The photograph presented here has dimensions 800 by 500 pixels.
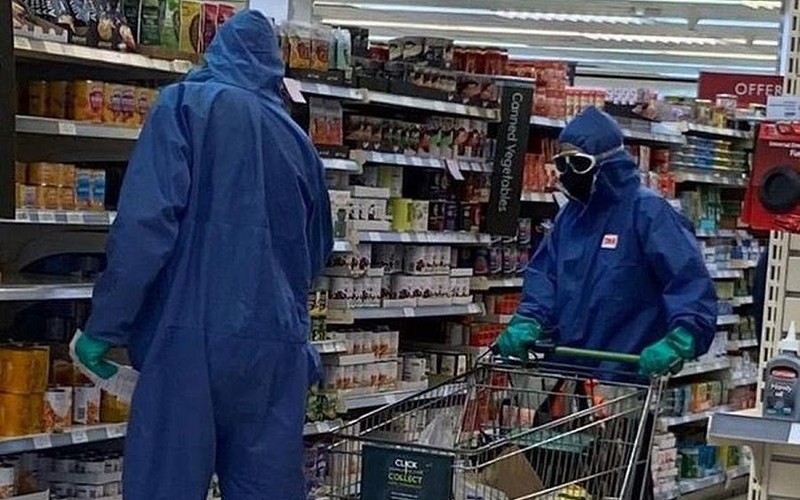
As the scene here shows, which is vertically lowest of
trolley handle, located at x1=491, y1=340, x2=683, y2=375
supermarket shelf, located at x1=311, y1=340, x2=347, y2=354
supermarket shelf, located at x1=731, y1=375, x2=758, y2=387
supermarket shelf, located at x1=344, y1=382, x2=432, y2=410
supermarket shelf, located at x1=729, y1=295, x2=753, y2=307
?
supermarket shelf, located at x1=731, y1=375, x2=758, y2=387

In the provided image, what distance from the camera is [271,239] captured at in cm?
407

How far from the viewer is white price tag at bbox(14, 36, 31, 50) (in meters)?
4.52

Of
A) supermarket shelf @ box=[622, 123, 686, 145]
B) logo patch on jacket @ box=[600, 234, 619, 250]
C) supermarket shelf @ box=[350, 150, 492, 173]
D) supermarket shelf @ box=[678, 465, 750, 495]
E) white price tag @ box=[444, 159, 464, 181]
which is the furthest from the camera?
supermarket shelf @ box=[678, 465, 750, 495]

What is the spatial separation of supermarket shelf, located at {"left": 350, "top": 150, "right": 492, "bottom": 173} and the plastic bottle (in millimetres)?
2993

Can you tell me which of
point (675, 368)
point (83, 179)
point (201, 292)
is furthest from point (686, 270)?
point (83, 179)

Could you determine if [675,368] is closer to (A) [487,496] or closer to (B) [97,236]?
(A) [487,496]

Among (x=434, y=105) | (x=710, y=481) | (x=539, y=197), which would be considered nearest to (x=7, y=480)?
(x=434, y=105)

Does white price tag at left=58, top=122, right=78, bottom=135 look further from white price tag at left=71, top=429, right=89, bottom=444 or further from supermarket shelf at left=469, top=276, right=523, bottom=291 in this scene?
supermarket shelf at left=469, top=276, right=523, bottom=291

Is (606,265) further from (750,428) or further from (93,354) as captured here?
(93,354)

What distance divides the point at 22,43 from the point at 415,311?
274 cm

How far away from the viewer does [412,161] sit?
21.7ft

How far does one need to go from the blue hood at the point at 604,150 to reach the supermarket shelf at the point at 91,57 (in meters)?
1.40

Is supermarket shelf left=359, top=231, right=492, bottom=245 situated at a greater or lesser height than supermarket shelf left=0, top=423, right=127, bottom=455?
greater

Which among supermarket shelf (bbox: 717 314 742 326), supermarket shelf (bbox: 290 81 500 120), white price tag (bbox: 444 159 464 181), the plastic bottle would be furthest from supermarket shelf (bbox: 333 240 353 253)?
supermarket shelf (bbox: 717 314 742 326)
